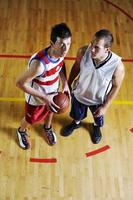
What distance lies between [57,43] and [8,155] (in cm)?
143

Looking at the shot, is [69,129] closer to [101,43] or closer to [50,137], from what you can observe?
[50,137]

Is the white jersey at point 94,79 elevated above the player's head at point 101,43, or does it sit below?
below

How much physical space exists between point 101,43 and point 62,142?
4.42 ft

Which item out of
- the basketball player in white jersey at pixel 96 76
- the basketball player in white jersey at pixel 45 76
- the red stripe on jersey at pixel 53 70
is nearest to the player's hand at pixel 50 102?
the basketball player in white jersey at pixel 45 76

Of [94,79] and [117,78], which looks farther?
[94,79]

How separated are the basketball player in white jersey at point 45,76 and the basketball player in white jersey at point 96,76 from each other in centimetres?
16

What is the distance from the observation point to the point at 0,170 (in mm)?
3408

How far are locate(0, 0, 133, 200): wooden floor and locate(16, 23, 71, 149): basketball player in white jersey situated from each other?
1.05ft

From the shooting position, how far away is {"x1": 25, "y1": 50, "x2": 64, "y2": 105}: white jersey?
A: 275 centimetres

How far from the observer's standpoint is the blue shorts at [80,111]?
11.2 feet

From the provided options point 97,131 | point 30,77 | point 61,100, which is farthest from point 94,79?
point 97,131

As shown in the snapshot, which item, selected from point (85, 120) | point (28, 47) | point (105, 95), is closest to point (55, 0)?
point (28, 47)

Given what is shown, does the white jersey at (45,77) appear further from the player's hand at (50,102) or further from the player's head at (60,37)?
the player's head at (60,37)

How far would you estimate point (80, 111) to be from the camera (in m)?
3.51
